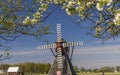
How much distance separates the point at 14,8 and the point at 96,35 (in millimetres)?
4697

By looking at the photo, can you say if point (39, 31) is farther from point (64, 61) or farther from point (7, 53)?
point (64, 61)

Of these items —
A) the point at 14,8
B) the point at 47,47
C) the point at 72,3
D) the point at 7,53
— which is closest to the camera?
the point at 72,3

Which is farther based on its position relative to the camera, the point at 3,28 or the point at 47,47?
the point at 47,47

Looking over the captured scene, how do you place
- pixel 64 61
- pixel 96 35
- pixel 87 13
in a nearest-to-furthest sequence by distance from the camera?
pixel 87 13 → pixel 96 35 → pixel 64 61

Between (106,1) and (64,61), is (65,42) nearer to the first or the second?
(64,61)

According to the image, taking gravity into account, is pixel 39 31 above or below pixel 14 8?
below

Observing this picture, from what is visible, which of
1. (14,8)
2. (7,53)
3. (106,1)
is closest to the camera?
(106,1)

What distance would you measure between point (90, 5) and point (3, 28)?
6.11 meters

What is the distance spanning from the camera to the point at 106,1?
5820 mm

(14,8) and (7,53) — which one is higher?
(14,8)

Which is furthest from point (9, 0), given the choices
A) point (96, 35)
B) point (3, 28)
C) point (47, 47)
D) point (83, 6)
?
point (47, 47)

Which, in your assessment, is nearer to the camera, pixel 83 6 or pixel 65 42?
pixel 83 6

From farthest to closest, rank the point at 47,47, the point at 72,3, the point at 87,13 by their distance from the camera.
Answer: the point at 47,47 → the point at 87,13 → the point at 72,3

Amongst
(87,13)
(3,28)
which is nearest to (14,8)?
(3,28)
